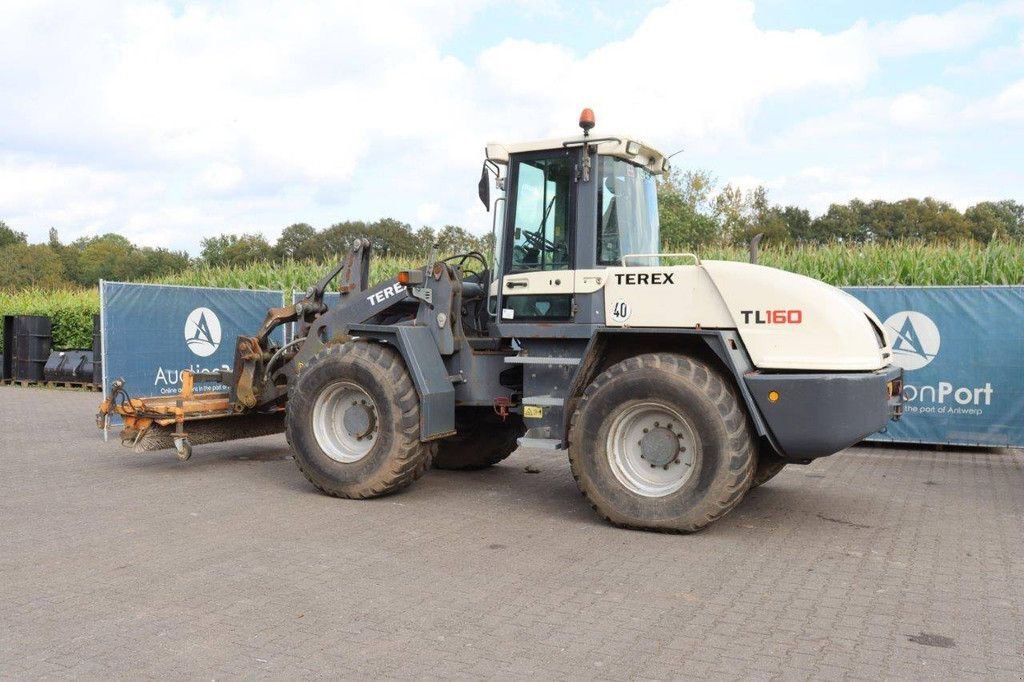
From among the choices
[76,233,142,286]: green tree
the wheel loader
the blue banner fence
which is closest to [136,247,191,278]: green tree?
[76,233,142,286]: green tree

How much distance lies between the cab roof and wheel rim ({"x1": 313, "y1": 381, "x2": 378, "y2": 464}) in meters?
2.43

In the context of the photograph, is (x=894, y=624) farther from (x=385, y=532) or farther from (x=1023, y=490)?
(x=1023, y=490)

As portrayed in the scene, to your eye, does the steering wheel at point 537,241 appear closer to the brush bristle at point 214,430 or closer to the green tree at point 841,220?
the brush bristle at point 214,430

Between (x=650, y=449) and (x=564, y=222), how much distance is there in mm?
2019

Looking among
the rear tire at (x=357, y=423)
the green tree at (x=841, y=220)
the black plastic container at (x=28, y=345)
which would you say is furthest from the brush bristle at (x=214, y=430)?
the green tree at (x=841, y=220)

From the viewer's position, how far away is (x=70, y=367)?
19.9m

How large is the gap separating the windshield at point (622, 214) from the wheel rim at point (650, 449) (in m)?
1.32

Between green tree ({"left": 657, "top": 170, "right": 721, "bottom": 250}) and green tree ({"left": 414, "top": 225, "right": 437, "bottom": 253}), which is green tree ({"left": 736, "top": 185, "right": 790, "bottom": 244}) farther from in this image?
green tree ({"left": 414, "top": 225, "right": 437, "bottom": 253})

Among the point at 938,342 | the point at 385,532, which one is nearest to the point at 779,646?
the point at 385,532

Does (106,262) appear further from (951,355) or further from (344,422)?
(951,355)

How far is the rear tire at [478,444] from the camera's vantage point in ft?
29.9

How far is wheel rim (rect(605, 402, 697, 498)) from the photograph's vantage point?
674 centimetres

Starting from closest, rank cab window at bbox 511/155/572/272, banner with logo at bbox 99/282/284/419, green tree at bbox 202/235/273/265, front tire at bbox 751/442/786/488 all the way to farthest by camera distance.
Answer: front tire at bbox 751/442/786/488, cab window at bbox 511/155/572/272, banner with logo at bbox 99/282/284/419, green tree at bbox 202/235/273/265

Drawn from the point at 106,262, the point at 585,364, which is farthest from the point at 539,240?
the point at 106,262
